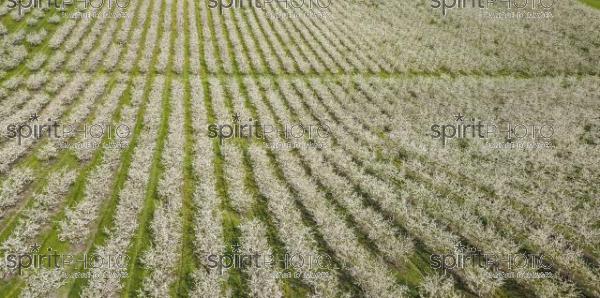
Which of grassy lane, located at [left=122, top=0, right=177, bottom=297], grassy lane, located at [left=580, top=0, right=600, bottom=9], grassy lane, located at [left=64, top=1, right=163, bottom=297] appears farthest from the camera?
grassy lane, located at [left=580, top=0, right=600, bottom=9]

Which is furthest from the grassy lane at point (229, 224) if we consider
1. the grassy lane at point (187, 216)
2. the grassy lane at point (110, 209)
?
the grassy lane at point (110, 209)

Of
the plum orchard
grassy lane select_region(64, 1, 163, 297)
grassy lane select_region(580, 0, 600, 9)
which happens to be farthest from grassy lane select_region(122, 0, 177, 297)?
grassy lane select_region(580, 0, 600, 9)

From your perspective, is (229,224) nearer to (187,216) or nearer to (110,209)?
(187,216)

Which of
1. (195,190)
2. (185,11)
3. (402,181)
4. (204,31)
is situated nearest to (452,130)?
(402,181)

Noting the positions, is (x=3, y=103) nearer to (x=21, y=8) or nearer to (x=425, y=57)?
(x=21, y=8)

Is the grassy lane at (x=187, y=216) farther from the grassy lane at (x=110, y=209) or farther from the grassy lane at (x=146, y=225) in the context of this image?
the grassy lane at (x=110, y=209)

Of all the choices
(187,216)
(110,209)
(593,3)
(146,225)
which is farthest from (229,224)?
(593,3)

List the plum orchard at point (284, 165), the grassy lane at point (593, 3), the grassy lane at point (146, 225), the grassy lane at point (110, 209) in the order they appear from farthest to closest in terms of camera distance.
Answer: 1. the grassy lane at point (593, 3)
2. the plum orchard at point (284, 165)
3. the grassy lane at point (146, 225)
4. the grassy lane at point (110, 209)

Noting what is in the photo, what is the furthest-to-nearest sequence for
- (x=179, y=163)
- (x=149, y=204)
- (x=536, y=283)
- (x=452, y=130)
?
(x=452, y=130) < (x=179, y=163) < (x=149, y=204) < (x=536, y=283)

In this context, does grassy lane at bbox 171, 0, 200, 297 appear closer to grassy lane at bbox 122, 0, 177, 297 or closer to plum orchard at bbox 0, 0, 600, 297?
plum orchard at bbox 0, 0, 600, 297
